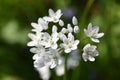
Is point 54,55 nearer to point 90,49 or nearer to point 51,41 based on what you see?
point 51,41

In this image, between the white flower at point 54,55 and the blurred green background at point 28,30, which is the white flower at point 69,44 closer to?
the white flower at point 54,55

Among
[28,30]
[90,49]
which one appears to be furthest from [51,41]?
[28,30]

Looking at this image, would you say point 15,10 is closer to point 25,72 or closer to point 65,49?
point 25,72

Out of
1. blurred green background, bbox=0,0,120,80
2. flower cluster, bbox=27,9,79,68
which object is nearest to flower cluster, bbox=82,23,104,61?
flower cluster, bbox=27,9,79,68

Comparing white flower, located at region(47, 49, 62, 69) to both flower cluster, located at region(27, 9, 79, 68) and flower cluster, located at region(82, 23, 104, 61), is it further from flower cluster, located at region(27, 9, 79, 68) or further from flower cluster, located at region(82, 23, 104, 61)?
flower cluster, located at region(82, 23, 104, 61)

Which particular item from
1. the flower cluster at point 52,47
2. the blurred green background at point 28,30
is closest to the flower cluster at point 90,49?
the flower cluster at point 52,47

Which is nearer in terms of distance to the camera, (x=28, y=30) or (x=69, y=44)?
(x=69, y=44)

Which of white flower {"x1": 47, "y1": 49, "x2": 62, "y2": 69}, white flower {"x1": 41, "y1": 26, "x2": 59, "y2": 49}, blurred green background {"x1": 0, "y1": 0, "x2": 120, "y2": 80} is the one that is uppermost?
blurred green background {"x1": 0, "y1": 0, "x2": 120, "y2": 80}

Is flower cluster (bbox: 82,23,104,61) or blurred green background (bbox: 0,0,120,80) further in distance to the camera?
blurred green background (bbox: 0,0,120,80)
